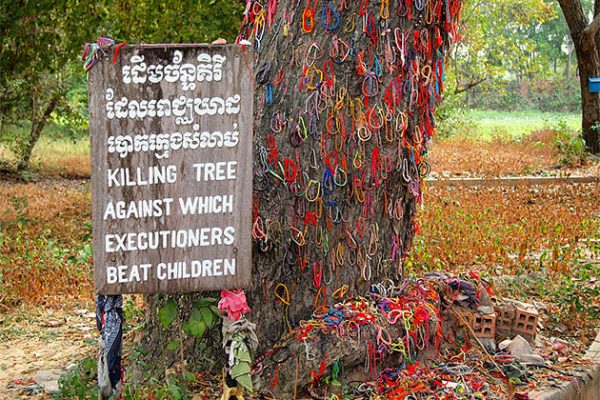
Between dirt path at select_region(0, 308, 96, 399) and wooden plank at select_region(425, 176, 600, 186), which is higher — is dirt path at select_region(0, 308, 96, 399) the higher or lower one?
the lower one

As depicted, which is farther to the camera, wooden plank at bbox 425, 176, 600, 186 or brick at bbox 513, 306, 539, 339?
wooden plank at bbox 425, 176, 600, 186

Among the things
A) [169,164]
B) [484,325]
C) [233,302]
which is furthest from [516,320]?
Answer: [169,164]

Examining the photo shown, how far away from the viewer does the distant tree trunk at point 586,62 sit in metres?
16.5

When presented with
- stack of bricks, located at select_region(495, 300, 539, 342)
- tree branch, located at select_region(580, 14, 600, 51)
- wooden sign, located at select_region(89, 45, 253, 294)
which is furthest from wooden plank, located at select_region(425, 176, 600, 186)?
wooden sign, located at select_region(89, 45, 253, 294)

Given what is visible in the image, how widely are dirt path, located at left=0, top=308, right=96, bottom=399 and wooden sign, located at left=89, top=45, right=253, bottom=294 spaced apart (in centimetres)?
144

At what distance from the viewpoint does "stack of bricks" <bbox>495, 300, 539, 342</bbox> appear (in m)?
5.23

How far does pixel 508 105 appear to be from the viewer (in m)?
53.5

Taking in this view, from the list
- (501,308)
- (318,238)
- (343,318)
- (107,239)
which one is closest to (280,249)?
(318,238)

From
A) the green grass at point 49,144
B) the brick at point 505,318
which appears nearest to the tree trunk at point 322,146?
the brick at point 505,318

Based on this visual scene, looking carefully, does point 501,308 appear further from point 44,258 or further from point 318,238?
point 44,258

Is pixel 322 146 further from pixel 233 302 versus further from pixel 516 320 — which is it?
pixel 516 320

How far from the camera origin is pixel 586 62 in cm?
1681

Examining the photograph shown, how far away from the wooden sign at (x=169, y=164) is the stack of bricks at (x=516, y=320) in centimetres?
237

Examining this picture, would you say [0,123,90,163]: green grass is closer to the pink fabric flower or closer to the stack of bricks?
the stack of bricks
